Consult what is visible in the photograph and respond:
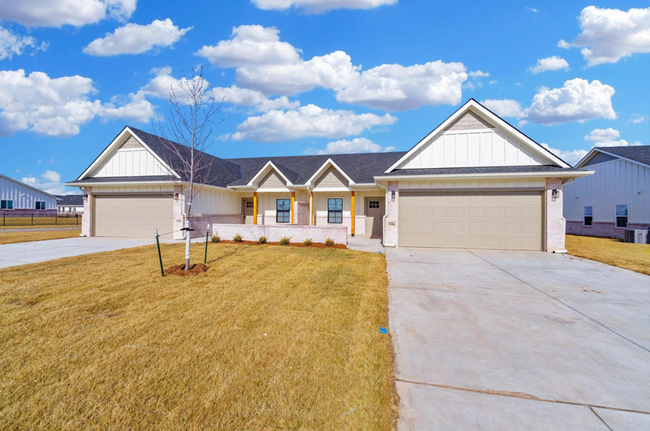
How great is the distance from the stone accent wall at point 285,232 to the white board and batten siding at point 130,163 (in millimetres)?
5874

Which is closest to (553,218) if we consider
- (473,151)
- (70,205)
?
(473,151)

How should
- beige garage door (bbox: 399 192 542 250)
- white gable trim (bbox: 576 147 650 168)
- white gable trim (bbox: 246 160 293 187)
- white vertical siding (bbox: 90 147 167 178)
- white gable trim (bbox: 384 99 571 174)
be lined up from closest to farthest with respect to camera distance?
white gable trim (bbox: 384 99 571 174) < beige garage door (bbox: 399 192 542 250) < white vertical siding (bbox: 90 147 167 178) < white gable trim (bbox: 576 147 650 168) < white gable trim (bbox: 246 160 293 187)

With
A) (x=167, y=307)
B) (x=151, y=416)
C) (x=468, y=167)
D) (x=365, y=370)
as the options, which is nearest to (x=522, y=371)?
(x=365, y=370)

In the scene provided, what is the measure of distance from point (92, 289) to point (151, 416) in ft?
17.3

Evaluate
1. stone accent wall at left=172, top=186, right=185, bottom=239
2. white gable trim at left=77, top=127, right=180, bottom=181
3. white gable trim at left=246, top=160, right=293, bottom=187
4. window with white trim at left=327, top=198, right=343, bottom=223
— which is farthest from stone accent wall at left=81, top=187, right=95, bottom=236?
window with white trim at left=327, top=198, right=343, bottom=223

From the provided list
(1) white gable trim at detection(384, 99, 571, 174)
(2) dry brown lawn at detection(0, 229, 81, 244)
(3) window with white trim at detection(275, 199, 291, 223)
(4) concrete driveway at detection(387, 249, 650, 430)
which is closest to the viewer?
(4) concrete driveway at detection(387, 249, 650, 430)

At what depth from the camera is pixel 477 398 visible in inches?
121

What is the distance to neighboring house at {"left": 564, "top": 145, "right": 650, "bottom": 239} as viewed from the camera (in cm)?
A: 1823

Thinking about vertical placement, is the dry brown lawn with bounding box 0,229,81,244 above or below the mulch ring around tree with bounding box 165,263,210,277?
above

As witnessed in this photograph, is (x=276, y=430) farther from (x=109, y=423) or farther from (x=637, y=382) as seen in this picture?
(x=637, y=382)

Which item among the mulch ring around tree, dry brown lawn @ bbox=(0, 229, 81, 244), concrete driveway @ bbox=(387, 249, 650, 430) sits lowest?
concrete driveway @ bbox=(387, 249, 650, 430)

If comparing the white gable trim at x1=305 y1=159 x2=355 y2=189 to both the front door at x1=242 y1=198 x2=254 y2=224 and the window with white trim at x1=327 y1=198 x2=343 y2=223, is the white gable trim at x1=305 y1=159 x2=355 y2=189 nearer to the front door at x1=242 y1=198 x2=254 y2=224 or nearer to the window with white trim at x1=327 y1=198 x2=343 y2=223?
the window with white trim at x1=327 y1=198 x2=343 y2=223

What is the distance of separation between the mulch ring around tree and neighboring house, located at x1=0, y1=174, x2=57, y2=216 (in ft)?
164

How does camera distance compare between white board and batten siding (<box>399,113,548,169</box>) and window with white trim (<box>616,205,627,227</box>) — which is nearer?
white board and batten siding (<box>399,113,548,169</box>)
